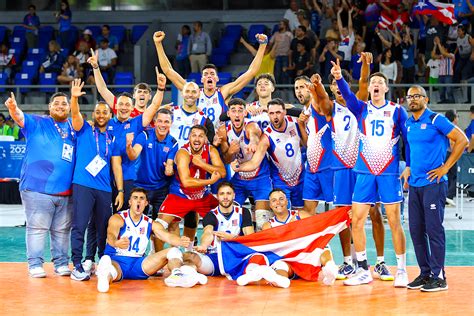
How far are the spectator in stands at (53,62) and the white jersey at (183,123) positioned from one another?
12525 millimetres

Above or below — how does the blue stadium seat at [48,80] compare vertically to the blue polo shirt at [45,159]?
above

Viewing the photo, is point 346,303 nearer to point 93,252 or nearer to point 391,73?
point 93,252

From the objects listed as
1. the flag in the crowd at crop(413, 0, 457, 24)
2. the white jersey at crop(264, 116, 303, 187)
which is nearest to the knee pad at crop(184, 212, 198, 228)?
the white jersey at crop(264, 116, 303, 187)

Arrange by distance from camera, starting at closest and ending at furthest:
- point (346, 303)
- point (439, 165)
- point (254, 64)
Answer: point (346, 303)
point (439, 165)
point (254, 64)

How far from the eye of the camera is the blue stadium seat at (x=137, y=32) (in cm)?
2248

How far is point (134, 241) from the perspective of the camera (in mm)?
8695

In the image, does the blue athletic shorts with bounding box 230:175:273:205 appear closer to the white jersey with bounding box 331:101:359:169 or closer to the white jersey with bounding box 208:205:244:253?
the white jersey with bounding box 208:205:244:253

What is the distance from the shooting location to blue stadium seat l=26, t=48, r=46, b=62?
22219 mm

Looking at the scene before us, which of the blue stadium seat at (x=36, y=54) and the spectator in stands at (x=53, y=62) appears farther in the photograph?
the blue stadium seat at (x=36, y=54)

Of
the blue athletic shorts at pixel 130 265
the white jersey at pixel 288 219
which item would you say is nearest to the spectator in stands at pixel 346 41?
the white jersey at pixel 288 219

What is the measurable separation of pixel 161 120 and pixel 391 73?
1046cm

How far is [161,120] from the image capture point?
9383mm

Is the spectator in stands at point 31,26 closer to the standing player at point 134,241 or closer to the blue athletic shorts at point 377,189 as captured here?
the standing player at point 134,241

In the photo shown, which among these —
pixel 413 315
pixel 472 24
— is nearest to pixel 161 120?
pixel 413 315
